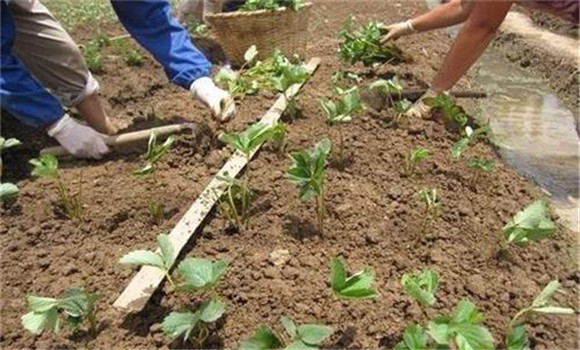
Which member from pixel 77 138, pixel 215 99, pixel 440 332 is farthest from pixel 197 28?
pixel 440 332

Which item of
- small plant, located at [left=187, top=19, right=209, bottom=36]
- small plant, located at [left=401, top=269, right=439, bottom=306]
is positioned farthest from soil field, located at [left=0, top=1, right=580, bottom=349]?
small plant, located at [left=187, top=19, right=209, bottom=36]

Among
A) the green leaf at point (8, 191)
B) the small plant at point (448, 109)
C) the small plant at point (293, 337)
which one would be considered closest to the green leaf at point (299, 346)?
the small plant at point (293, 337)

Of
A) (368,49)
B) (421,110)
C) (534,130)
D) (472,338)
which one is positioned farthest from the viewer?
(368,49)

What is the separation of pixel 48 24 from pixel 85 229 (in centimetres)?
98

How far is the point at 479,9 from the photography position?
2533 millimetres

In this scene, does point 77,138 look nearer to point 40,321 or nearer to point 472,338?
point 40,321

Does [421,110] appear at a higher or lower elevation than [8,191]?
lower

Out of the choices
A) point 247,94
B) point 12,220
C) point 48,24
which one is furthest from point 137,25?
point 12,220

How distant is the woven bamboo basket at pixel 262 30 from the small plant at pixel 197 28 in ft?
2.66

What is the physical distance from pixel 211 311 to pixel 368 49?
8.58 feet

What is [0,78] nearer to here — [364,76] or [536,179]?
[364,76]

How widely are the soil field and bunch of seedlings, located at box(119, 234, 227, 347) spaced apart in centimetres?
6

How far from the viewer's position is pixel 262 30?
3.62 metres

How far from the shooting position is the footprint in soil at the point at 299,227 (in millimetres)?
1896
